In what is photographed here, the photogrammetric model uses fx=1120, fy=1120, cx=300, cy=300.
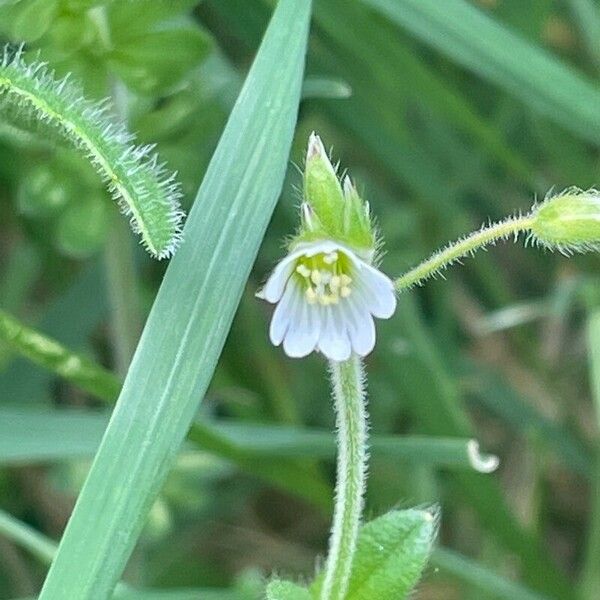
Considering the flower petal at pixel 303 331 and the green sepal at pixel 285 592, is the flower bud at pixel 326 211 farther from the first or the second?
the green sepal at pixel 285 592

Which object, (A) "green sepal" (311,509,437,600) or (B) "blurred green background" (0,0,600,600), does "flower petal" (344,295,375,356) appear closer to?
(A) "green sepal" (311,509,437,600)

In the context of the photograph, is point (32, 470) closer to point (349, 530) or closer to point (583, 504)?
point (583, 504)

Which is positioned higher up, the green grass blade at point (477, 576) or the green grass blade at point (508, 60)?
the green grass blade at point (508, 60)

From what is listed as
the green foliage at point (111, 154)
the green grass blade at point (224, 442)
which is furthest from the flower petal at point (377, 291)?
the green grass blade at point (224, 442)

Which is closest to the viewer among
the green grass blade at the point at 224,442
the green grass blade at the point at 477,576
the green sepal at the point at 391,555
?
the green sepal at the point at 391,555

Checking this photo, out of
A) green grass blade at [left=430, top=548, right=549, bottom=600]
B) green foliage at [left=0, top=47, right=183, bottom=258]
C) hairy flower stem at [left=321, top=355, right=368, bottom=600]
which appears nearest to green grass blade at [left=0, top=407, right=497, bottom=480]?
green grass blade at [left=430, top=548, right=549, bottom=600]
